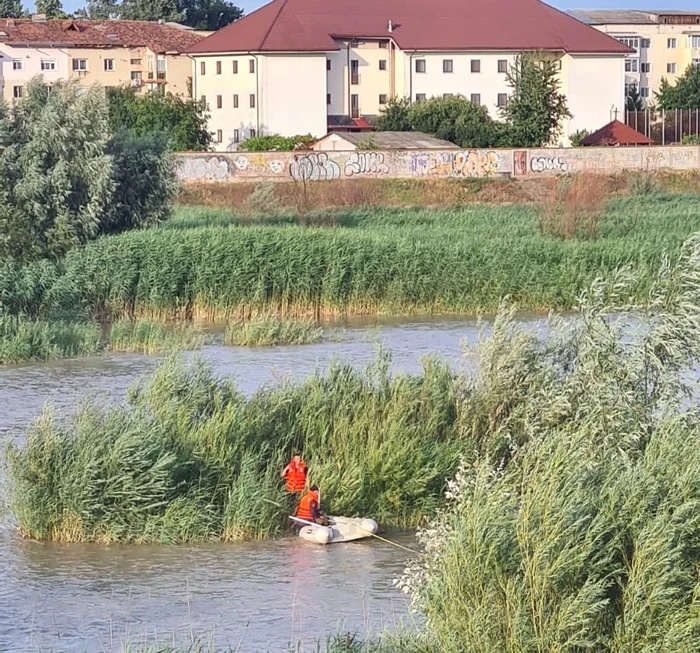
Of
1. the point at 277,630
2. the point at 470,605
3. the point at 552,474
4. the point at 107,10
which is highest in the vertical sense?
the point at 107,10

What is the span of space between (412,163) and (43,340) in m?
27.8

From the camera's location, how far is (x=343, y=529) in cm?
1438

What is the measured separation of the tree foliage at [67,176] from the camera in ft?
99.9

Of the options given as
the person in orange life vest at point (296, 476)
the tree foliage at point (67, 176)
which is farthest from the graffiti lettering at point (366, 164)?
the person in orange life vest at point (296, 476)

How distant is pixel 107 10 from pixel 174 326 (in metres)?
81.5

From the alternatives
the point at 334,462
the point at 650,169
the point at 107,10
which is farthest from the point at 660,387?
the point at 107,10

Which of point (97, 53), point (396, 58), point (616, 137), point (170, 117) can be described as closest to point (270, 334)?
point (170, 117)

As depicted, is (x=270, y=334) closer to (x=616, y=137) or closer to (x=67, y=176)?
(x=67, y=176)

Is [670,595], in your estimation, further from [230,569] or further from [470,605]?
[230,569]

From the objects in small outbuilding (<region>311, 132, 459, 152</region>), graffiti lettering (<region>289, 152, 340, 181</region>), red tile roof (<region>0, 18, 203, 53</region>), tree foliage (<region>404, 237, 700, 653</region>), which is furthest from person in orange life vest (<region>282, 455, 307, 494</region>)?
red tile roof (<region>0, 18, 203, 53</region>)

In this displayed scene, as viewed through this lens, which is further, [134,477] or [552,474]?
[134,477]

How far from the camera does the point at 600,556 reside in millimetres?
9469

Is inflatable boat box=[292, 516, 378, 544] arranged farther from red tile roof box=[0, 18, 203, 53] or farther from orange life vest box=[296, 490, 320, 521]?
red tile roof box=[0, 18, 203, 53]

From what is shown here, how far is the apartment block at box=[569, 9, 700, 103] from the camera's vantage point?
93875 mm
